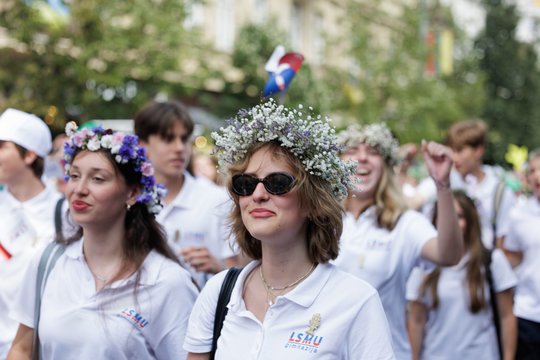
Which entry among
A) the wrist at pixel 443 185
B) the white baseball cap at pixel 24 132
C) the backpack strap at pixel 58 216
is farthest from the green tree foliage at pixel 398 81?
the wrist at pixel 443 185

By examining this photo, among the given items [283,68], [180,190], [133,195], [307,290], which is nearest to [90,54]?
[283,68]

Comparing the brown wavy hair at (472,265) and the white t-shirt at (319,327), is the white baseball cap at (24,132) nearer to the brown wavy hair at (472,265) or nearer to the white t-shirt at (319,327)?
the white t-shirt at (319,327)

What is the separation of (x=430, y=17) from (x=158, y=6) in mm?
13810

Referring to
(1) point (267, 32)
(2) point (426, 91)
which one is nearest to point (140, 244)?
(1) point (267, 32)

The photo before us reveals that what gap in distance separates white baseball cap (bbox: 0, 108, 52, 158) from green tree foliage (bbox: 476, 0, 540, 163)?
3381 centimetres

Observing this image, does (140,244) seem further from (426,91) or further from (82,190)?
(426,91)

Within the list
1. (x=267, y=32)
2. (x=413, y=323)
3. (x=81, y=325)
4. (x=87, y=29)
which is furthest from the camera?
(x=267, y=32)

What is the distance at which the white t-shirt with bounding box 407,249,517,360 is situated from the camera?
5.08m

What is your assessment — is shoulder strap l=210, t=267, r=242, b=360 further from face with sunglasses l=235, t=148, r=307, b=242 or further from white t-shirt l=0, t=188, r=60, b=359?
white t-shirt l=0, t=188, r=60, b=359

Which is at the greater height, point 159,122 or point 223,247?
point 159,122

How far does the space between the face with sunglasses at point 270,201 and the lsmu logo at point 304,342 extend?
0.39m

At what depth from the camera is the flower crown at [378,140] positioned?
16.0ft

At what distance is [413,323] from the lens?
5.34 meters

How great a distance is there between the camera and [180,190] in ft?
17.1
